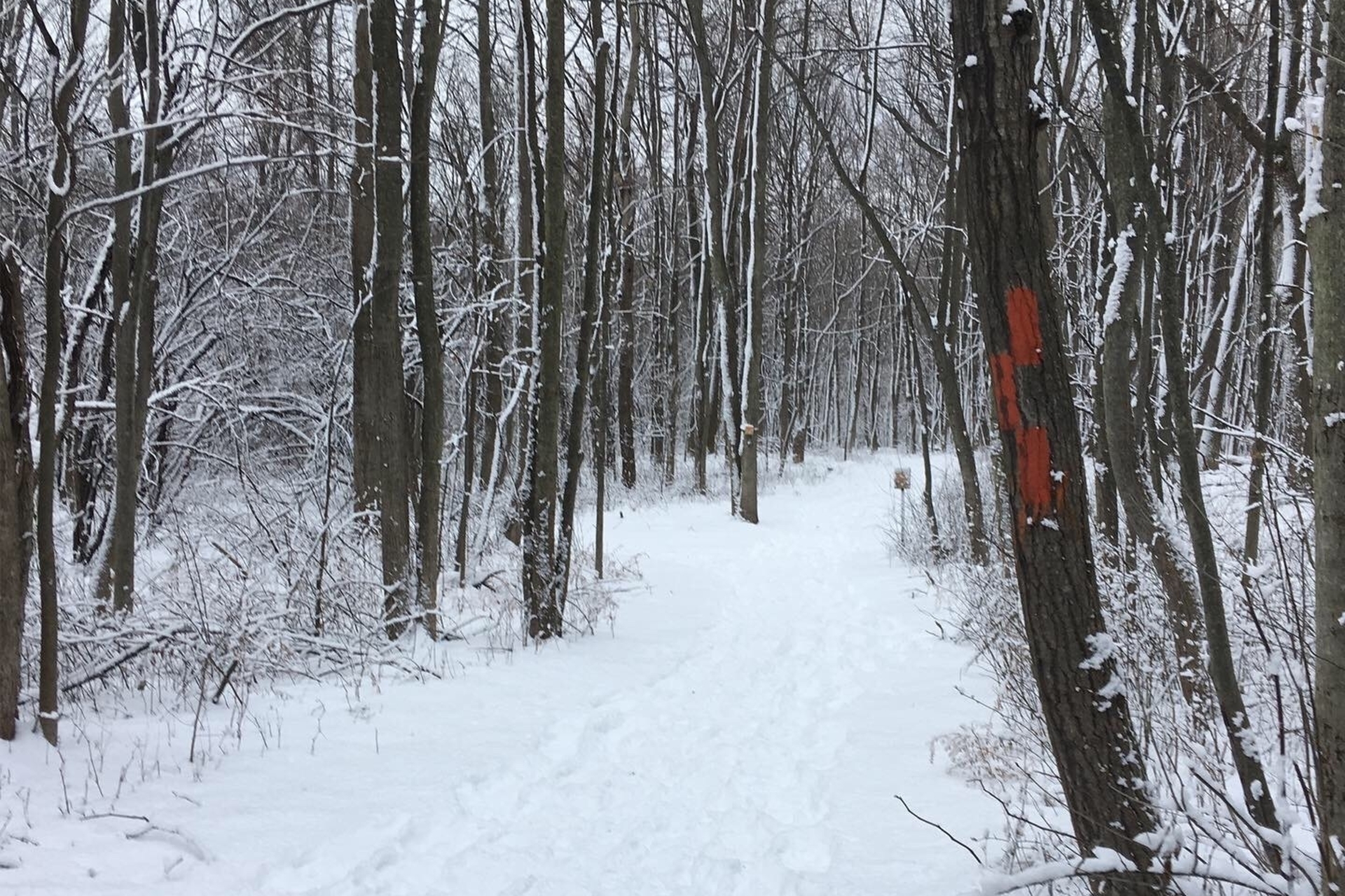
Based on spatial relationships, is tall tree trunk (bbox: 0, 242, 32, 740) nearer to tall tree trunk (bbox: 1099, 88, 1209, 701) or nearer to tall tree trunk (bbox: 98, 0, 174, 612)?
tall tree trunk (bbox: 98, 0, 174, 612)

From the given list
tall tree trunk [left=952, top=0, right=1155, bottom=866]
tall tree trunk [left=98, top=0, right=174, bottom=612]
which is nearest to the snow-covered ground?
tall tree trunk [left=952, top=0, right=1155, bottom=866]

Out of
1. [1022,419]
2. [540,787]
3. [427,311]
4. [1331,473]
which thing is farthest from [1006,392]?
[427,311]

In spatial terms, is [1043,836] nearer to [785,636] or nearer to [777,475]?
[785,636]

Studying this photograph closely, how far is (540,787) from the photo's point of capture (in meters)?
3.94

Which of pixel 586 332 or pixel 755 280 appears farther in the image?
pixel 755 280

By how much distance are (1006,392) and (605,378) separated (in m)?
8.22

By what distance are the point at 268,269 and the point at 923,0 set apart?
847 centimetres

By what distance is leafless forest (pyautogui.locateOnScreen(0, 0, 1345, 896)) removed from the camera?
258cm

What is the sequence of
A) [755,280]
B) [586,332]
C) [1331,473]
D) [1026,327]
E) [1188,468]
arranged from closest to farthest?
1. [1331,473]
2. [1026,327]
3. [1188,468]
4. [586,332]
5. [755,280]

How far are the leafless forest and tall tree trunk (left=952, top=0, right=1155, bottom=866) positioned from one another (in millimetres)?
11

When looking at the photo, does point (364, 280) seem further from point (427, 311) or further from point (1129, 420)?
point (1129, 420)

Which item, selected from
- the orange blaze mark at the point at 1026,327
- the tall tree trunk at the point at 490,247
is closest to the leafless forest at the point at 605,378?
the orange blaze mark at the point at 1026,327

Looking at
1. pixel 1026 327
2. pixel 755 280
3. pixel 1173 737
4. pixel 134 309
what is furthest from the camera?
pixel 755 280

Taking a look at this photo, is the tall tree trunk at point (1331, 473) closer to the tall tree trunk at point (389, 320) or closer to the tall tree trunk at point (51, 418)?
the tall tree trunk at point (51, 418)
